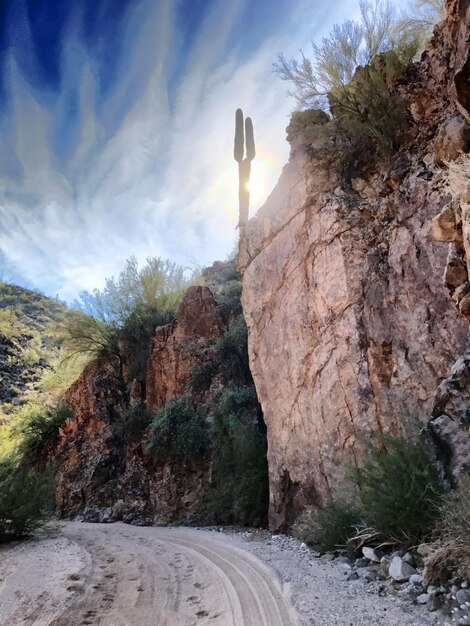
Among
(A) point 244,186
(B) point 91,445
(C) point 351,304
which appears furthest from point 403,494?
(A) point 244,186

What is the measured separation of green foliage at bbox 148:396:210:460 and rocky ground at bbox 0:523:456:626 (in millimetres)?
Result: 5163

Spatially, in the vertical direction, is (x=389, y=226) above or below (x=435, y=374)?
above

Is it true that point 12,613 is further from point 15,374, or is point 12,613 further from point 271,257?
point 15,374

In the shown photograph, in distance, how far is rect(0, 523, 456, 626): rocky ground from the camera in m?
3.83

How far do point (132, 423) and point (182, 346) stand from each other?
3225 mm

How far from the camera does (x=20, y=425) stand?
16.4m

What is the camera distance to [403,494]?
16.1ft

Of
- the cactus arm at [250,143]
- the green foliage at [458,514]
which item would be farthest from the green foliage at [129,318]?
the green foliage at [458,514]

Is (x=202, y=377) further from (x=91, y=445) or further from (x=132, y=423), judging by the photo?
(x=91, y=445)

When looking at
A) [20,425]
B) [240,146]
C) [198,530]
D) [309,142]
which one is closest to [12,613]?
[198,530]

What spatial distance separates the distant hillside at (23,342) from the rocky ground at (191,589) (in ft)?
51.8

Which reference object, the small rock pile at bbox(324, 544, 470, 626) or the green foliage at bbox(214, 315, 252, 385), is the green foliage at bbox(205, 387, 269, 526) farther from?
the small rock pile at bbox(324, 544, 470, 626)

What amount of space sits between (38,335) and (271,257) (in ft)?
86.9

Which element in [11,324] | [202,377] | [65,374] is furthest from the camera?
[11,324]
